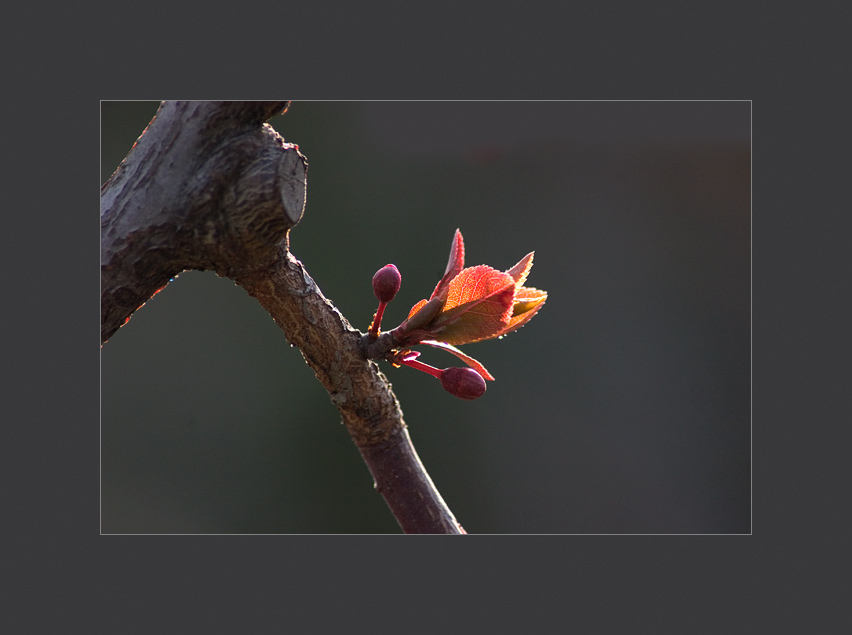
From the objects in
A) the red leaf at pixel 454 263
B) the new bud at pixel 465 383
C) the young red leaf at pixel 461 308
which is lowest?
the new bud at pixel 465 383

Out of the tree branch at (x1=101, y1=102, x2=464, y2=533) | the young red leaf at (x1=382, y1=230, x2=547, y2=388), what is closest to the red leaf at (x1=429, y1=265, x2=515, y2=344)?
the young red leaf at (x1=382, y1=230, x2=547, y2=388)

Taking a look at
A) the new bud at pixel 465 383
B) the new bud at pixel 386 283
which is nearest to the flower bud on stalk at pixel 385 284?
the new bud at pixel 386 283

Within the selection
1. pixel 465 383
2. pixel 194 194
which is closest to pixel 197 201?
pixel 194 194

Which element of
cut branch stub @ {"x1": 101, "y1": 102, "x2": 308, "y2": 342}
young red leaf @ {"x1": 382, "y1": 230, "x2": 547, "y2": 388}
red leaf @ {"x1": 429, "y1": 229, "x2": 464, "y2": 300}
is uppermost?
cut branch stub @ {"x1": 101, "y1": 102, "x2": 308, "y2": 342}

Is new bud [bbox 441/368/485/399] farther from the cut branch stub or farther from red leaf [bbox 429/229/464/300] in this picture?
the cut branch stub

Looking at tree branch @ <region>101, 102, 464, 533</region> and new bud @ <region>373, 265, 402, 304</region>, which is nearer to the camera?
tree branch @ <region>101, 102, 464, 533</region>

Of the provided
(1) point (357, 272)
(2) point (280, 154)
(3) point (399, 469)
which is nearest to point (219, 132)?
(2) point (280, 154)

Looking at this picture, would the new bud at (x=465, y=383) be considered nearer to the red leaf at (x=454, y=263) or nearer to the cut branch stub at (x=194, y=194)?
the red leaf at (x=454, y=263)
